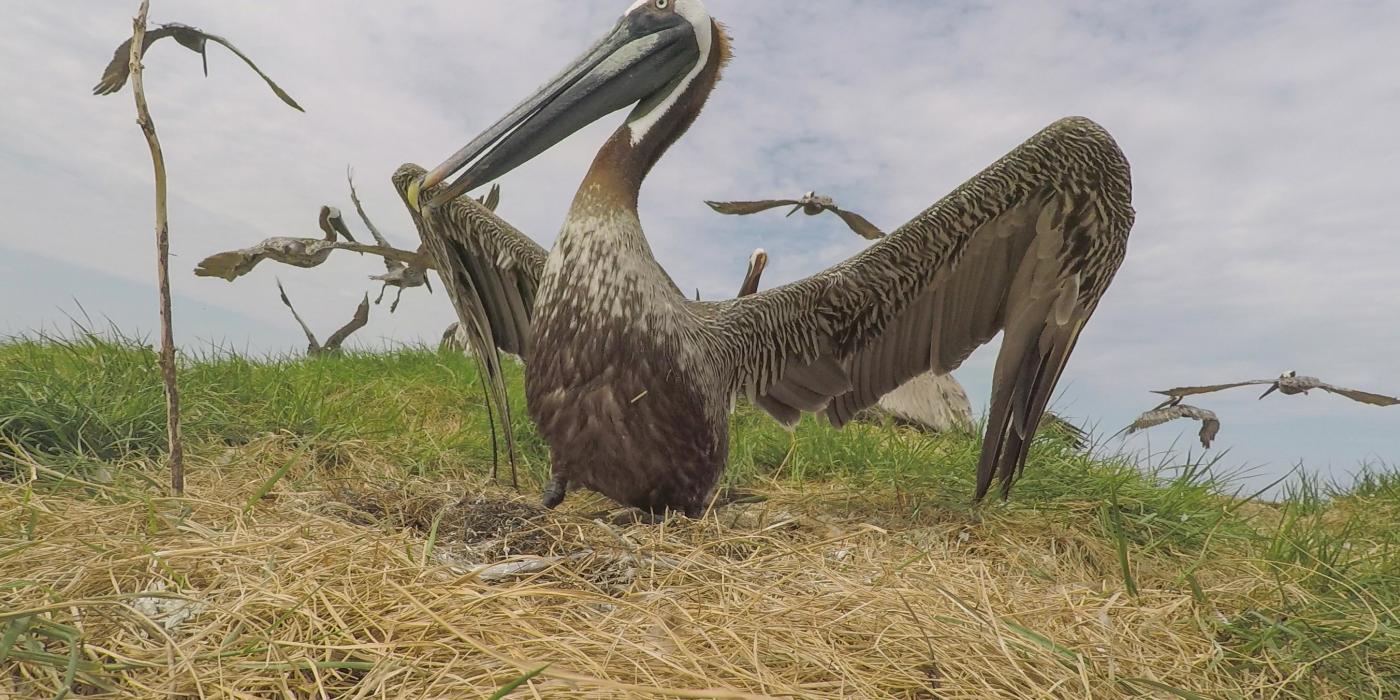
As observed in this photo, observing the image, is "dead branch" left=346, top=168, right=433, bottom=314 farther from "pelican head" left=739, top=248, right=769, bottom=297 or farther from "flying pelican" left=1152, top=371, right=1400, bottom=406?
"flying pelican" left=1152, top=371, right=1400, bottom=406

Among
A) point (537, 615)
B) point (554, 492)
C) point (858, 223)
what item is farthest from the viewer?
point (858, 223)

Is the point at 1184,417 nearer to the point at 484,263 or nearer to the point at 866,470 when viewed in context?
the point at 866,470

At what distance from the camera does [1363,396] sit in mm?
6492

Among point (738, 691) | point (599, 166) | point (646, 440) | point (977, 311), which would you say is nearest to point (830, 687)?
point (738, 691)

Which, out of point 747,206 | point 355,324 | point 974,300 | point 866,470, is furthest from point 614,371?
point 355,324

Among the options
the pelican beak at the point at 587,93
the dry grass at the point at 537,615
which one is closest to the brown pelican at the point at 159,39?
Answer: the pelican beak at the point at 587,93

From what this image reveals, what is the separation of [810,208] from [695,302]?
3.10 meters

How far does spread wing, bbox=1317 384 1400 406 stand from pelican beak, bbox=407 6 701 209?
5488 millimetres

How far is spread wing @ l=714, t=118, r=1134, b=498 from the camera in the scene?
12.4 ft

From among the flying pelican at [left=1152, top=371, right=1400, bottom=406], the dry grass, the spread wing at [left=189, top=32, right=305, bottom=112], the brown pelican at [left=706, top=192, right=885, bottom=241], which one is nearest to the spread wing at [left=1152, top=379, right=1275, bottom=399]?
the flying pelican at [left=1152, top=371, right=1400, bottom=406]

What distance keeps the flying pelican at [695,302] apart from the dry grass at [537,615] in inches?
24.5

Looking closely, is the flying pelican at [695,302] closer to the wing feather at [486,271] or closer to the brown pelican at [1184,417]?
the wing feather at [486,271]

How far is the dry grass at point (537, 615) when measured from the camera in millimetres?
1754

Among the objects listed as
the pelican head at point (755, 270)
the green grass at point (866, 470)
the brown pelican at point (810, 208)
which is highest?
the brown pelican at point (810, 208)
